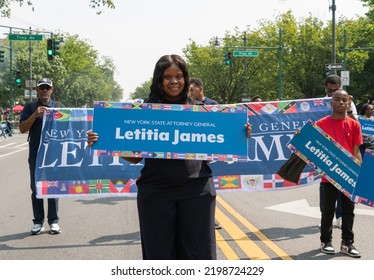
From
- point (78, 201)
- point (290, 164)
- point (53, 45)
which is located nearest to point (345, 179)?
point (290, 164)

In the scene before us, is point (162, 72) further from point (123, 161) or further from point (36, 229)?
point (36, 229)

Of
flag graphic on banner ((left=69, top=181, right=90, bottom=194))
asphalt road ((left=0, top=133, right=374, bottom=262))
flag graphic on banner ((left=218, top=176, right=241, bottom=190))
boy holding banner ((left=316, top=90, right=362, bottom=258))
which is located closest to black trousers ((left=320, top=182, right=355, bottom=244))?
boy holding banner ((left=316, top=90, right=362, bottom=258))

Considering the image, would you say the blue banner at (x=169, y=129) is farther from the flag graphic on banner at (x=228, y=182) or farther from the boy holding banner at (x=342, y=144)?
the flag graphic on banner at (x=228, y=182)

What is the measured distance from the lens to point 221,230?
286 inches

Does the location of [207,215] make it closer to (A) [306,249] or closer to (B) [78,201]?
(A) [306,249]

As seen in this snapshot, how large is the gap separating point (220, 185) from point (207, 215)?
3.57m

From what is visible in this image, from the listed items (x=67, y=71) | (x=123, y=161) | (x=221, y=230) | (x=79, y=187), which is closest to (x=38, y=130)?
(x=79, y=187)

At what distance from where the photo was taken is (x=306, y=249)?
6145 mm

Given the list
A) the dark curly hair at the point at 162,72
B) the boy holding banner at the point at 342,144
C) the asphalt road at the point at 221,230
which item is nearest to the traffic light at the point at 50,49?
the asphalt road at the point at 221,230

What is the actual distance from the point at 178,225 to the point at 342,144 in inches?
111

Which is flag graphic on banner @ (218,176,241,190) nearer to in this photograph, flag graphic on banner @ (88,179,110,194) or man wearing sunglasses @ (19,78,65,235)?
flag graphic on banner @ (88,179,110,194)

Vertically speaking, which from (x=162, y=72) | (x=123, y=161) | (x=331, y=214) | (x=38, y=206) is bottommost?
(x=38, y=206)

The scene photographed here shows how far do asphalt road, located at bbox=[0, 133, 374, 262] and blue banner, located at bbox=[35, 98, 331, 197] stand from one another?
602mm

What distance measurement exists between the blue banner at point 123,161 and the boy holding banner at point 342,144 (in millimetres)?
1224
